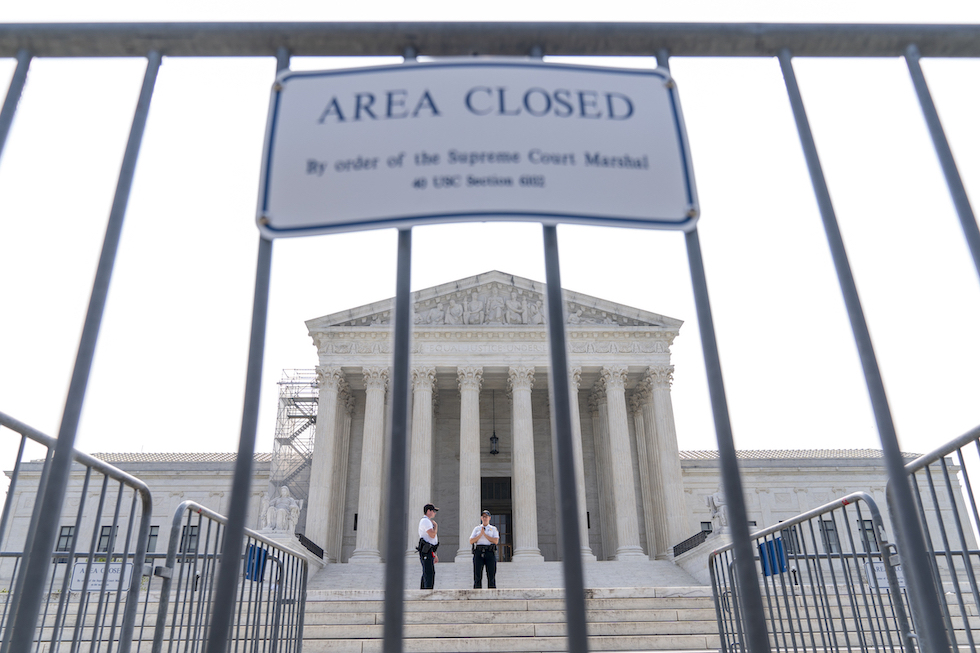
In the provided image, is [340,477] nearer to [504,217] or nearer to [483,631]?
[483,631]

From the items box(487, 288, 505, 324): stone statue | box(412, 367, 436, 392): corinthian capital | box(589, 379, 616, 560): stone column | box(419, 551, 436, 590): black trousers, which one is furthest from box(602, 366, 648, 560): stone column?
box(419, 551, 436, 590): black trousers

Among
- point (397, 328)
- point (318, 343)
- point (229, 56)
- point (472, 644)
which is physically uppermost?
point (318, 343)

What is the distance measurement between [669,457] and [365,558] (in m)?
14.2

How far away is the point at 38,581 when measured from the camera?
2152 mm

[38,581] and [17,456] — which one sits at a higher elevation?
[17,456]

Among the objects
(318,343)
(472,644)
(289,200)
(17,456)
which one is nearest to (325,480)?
(318,343)

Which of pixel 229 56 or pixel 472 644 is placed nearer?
pixel 229 56

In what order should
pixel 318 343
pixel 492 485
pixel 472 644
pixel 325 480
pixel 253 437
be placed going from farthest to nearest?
pixel 492 485, pixel 318 343, pixel 325 480, pixel 472 644, pixel 253 437

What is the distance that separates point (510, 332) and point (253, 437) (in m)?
31.1

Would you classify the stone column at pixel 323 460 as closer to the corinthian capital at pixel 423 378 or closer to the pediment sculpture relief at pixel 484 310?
the corinthian capital at pixel 423 378

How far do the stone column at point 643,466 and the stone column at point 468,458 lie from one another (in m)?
8.44

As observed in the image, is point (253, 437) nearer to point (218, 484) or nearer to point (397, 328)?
point (397, 328)

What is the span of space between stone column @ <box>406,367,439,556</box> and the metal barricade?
2183cm

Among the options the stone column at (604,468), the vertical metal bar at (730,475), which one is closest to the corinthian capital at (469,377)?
the stone column at (604,468)
